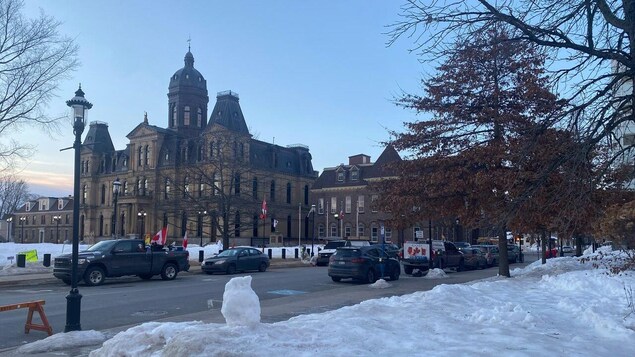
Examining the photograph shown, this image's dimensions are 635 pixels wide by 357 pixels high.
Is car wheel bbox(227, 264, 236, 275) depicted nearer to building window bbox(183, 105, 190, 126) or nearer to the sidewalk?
the sidewalk

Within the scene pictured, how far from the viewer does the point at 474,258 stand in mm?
36250

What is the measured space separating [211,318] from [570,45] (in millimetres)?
9230

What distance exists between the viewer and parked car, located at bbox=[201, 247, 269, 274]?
29.0 meters

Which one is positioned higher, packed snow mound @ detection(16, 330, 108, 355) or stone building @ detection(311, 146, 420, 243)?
stone building @ detection(311, 146, 420, 243)

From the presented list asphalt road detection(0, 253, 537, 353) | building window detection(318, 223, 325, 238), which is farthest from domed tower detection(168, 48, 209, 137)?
asphalt road detection(0, 253, 537, 353)

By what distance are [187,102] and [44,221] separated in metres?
45.2

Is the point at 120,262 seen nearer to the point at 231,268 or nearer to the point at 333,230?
the point at 231,268

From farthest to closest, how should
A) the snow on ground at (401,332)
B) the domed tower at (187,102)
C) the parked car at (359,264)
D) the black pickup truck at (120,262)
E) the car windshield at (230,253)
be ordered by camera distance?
1. the domed tower at (187,102)
2. the car windshield at (230,253)
3. the parked car at (359,264)
4. the black pickup truck at (120,262)
5. the snow on ground at (401,332)

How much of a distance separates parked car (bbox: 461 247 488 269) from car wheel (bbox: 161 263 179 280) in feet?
58.5

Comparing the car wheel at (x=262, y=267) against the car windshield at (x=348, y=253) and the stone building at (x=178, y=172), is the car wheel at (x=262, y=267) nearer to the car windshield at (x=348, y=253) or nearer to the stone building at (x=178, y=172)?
the car windshield at (x=348, y=253)

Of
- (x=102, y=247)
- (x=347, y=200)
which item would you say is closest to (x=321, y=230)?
(x=347, y=200)

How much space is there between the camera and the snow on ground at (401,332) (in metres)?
7.39

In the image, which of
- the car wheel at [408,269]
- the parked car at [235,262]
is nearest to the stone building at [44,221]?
the parked car at [235,262]

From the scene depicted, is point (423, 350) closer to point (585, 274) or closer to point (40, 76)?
point (585, 274)
